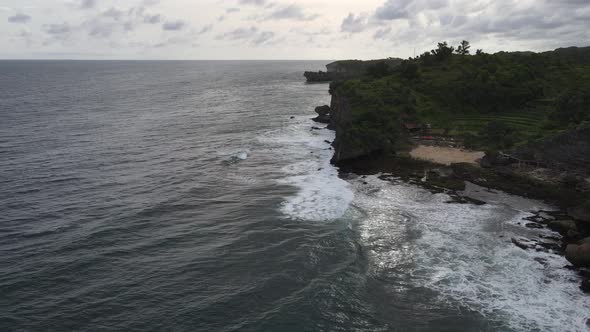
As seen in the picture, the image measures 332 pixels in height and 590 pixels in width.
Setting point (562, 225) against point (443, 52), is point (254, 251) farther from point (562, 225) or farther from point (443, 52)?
point (443, 52)

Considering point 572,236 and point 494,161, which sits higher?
point 494,161

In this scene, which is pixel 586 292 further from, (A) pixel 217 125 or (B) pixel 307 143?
(A) pixel 217 125

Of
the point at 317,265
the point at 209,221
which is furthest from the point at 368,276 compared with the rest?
the point at 209,221

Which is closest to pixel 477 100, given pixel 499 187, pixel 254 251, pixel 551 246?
pixel 499 187

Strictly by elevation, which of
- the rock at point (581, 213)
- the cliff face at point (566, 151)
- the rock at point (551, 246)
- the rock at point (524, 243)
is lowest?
the rock at point (551, 246)

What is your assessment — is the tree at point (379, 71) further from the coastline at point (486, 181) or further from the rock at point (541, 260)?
the rock at point (541, 260)

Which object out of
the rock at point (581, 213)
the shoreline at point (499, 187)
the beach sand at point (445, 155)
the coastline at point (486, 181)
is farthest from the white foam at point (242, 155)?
the rock at point (581, 213)
